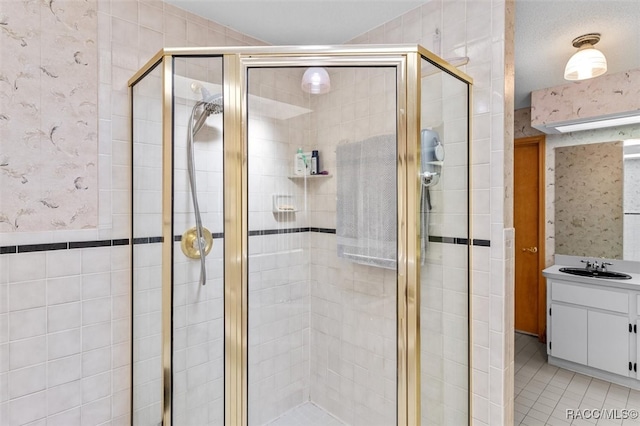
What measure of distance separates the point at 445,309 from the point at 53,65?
2.02 metres

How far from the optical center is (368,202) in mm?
1361

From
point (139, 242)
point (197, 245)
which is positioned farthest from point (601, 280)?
point (139, 242)

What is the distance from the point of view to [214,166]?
1320 mm

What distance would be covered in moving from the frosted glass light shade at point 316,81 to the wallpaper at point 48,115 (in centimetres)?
100

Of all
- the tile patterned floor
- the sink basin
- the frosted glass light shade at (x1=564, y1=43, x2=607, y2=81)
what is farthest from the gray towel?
the sink basin

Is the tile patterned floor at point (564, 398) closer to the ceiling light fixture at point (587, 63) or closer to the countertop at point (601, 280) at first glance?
the countertop at point (601, 280)

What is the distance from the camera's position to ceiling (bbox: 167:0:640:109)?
176cm

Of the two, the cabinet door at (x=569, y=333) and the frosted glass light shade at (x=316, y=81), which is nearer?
the frosted glass light shade at (x=316, y=81)

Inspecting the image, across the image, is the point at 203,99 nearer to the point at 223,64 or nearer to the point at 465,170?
the point at 223,64

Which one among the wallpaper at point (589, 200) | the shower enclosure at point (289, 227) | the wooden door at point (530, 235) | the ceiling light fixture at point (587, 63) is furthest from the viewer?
the wooden door at point (530, 235)

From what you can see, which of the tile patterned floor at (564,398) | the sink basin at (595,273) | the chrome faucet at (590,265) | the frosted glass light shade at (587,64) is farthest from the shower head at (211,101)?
the chrome faucet at (590,265)

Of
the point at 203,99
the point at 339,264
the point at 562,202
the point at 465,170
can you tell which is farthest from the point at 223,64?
the point at 562,202

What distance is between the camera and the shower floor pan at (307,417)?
146cm

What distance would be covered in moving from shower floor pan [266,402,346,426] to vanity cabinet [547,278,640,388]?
2.51m
